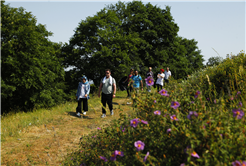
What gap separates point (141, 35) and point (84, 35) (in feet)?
27.8

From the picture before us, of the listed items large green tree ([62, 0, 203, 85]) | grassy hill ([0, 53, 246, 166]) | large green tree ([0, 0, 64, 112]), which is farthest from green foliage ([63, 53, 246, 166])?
large green tree ([62, 0, 203, 85])

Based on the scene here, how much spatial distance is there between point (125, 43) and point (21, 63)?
11765 mm

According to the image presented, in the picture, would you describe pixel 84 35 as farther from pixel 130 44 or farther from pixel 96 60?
pixel 130 44

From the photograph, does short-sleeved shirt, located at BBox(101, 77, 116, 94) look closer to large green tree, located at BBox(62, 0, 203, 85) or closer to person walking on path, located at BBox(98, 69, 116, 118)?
person walking on path, located at BBox(98, 69, 116, 118)

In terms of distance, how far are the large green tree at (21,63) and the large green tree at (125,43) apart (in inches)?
184

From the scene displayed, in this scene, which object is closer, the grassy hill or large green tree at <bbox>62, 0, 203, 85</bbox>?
the grassy hill

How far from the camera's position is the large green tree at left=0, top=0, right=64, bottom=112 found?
52.9ft

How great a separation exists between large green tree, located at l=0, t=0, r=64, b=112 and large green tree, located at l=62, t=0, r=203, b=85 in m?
4.68

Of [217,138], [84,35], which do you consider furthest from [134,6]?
[217,138]

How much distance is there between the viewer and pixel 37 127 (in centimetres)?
748

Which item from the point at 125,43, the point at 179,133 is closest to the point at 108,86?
the point at 179,133

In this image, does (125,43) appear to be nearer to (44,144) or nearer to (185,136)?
(44,144)

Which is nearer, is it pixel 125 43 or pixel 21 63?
pixel 21 63

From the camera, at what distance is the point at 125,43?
23.1m
